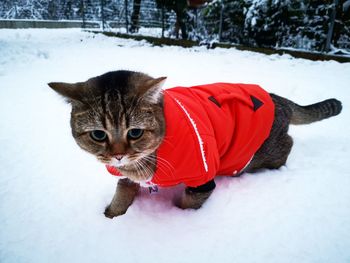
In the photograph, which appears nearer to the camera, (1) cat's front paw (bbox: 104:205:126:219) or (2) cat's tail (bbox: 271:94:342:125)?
(1) cat's front paw (bbox: 104:205:126:219)

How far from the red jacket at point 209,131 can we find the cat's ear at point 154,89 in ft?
0.33

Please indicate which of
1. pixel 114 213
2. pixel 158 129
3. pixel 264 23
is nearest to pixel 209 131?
pixel 158 129

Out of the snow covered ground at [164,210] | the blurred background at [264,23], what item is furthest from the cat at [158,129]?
the blurred background at [264,23]

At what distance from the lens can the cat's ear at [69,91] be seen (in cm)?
123

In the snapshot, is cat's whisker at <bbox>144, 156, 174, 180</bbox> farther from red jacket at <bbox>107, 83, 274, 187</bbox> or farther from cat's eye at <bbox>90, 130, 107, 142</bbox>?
cat's eye at <bbox>90, 130, 107, 142</bbox>

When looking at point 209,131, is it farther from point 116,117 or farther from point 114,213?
point 114,213

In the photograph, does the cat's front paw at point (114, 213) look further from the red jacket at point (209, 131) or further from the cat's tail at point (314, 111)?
the cat's tail at point (314, 111)

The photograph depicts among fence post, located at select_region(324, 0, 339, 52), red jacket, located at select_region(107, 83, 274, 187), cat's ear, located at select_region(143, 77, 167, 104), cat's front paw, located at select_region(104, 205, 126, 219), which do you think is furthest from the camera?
fence post, located at select_region(324, 0, 339, 52)

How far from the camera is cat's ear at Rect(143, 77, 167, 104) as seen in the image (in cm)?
122

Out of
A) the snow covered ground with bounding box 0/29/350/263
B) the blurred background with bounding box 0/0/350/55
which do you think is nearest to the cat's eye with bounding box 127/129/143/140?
the snow covered ground with bounding box 0/29/350/263

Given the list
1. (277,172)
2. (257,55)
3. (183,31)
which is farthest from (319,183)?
(183,31)

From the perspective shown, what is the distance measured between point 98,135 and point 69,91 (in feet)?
0.91

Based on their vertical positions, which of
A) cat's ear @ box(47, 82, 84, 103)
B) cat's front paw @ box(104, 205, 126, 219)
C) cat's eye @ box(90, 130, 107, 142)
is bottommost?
cat's front paw @ box(104, 205, 126, 219)

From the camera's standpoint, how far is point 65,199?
5.22 ft
